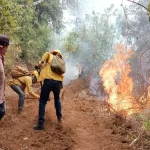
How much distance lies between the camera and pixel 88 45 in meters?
23.4

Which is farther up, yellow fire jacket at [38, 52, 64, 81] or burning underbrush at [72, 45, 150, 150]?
yellow fire jacket at [38, 52, 64, 81]

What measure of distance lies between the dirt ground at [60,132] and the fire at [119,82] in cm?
63

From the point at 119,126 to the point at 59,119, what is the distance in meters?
1.69

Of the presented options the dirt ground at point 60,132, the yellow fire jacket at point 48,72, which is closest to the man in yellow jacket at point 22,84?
the dirt ground at point 60,132

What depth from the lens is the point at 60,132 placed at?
6934mm

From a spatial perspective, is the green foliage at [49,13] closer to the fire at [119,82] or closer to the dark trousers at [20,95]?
the fire at [119,82]

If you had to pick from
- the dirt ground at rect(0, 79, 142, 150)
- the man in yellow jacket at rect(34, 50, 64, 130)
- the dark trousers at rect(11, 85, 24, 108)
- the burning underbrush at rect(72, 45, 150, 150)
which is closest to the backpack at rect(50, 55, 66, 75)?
the man in yellow jacket at rect(34, 50, 64, 130)

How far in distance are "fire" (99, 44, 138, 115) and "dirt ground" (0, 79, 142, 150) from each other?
63 centimetres

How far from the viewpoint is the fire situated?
376 inches

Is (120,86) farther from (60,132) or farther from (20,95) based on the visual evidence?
(60,132)

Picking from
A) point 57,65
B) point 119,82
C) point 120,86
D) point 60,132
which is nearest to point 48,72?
point 57,65

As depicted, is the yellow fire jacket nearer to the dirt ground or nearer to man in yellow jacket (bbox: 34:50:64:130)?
man in yellow jacket (bbox: 34:50:64:130)

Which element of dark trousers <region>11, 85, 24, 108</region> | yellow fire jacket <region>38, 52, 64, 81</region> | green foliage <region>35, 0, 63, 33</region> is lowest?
dark trousers <region>11, 85, 24, 108</region>

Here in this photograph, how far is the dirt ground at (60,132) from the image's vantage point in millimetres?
6094
